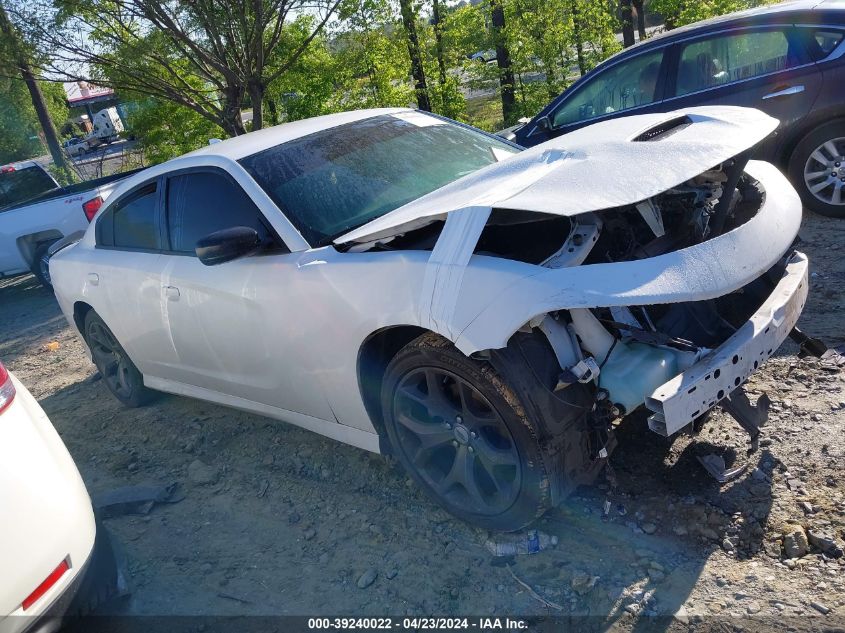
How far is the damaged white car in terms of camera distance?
267 centimetres

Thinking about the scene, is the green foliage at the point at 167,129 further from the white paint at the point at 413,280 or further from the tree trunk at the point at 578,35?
the white paint at the point at 413,280

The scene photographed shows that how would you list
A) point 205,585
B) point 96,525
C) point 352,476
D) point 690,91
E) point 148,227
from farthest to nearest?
point 690,91
point 148,227
point 352,476
point 205,585
point 96,525

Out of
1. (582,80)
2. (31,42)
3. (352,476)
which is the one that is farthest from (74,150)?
(352,476)

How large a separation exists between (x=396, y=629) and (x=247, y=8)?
24.6 feet

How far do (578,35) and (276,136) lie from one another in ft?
27.8

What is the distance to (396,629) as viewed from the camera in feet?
9.00

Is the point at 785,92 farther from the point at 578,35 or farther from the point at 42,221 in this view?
the point at 42,221

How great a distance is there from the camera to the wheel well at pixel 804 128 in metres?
5.74

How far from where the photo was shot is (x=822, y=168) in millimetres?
5898

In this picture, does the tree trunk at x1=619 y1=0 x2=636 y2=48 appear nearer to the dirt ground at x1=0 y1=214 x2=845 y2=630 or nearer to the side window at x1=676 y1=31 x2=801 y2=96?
the side window at x1=676 y1=31 x2=801 y2=96

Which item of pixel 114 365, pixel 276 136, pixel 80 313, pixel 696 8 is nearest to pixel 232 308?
pixel 276 136

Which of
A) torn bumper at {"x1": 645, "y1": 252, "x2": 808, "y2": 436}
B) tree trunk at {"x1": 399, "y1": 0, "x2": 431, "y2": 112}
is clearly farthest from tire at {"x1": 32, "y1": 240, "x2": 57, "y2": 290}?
torn bumper at {"x1": 645, "y1": 252, "x2": 808, "y2": 436}

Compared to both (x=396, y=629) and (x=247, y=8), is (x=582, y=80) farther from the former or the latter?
(x=396, y=629)

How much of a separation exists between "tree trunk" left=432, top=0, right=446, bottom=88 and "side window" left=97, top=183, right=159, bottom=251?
7.37m
